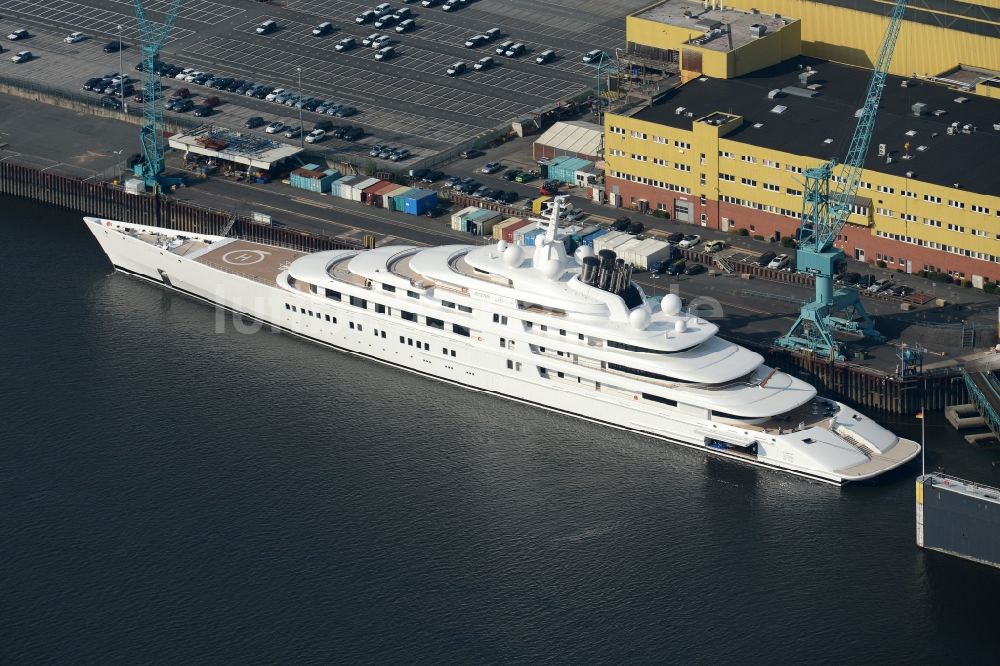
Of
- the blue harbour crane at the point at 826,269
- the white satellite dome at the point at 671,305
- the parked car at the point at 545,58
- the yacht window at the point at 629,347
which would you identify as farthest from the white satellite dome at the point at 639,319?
the parked car at the point at 545,58

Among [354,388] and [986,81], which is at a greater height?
[986,81]

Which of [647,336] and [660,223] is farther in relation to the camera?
[660,223]

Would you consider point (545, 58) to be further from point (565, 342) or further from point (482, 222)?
point (565, 342)

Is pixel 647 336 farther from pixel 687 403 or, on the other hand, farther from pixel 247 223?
pixel 247 223

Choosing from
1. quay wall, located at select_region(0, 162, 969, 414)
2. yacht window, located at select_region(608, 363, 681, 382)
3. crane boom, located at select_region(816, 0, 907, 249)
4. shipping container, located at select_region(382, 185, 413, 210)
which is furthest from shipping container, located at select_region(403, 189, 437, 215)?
yacht window, located at select_region(608, 363, 681, 382)

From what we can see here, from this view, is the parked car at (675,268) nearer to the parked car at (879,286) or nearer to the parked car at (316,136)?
the parked car at (879,286)

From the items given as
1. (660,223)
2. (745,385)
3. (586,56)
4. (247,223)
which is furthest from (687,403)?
(586,56)
